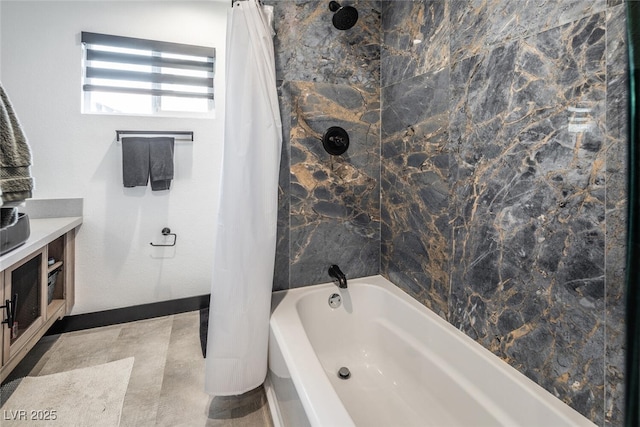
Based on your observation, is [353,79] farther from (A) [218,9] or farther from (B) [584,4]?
(A) [218,9]

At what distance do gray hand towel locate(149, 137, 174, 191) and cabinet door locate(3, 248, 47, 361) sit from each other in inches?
33.2

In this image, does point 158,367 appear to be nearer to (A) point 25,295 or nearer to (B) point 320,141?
(A) point 25,295

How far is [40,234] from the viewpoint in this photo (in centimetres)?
186

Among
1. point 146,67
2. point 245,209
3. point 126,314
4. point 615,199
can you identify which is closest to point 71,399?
point 126,314

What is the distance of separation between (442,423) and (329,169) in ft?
4.52

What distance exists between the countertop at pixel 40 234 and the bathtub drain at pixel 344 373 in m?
1.78

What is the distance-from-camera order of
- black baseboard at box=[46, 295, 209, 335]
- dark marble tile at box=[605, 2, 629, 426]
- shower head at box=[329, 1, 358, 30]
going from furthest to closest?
black baseboard at box=[46, 295, 209, 335]
shower head at box=[329, 1, 358, 30]
dark marble tile at box=[605, 2, 629, 426]

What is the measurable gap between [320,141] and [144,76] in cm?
170

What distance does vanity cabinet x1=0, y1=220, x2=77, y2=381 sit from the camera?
1.56 meters

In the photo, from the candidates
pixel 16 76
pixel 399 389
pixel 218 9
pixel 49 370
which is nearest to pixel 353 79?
pixel 218 9

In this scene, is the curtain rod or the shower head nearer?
the shower head

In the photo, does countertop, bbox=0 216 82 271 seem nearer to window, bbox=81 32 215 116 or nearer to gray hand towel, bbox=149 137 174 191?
gray hand towel, bbox=149 137 174 191

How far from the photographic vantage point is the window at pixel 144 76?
91.0 inches

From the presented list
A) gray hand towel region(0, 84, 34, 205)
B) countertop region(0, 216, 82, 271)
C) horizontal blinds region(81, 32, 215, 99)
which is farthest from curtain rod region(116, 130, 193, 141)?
gray hand towel region(0, 84, 34, 205)
